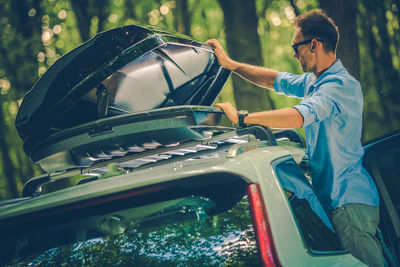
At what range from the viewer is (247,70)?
12.6ft

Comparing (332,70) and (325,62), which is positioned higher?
(325,62)

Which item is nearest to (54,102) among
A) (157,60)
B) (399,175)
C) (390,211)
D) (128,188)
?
(157,60)

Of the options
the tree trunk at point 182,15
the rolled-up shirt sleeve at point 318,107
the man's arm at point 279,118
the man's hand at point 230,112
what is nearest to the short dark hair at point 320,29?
the rolled-up shirt sleeve at point 318,107

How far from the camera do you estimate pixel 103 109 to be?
9.48 ft

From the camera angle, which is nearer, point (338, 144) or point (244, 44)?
point (338, 144)

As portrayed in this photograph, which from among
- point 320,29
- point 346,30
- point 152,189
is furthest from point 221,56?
point 346,30

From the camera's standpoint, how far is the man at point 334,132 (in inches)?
92.4

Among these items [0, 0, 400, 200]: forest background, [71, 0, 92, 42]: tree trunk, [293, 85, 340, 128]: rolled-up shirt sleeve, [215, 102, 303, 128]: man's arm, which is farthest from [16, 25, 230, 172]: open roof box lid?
[71, 0, 92, 42]: tree trunk

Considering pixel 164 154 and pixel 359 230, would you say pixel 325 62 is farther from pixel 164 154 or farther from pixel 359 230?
pixel 164 154

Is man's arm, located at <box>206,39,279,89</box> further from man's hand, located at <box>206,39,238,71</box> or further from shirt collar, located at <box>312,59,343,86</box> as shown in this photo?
shirt collar, located at <box>312,59,343,86</box>

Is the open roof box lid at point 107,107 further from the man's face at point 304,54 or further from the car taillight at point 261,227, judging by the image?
the car taillight at point 261,227

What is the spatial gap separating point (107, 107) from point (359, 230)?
6.50ft

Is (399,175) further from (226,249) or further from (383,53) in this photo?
(383,53)

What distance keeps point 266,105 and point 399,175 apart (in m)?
5.04
